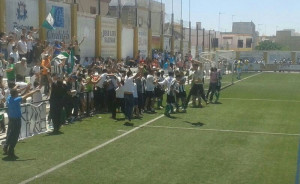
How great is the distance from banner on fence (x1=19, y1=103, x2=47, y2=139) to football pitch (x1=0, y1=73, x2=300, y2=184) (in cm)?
39

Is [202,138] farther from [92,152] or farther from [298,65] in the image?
[298,65]

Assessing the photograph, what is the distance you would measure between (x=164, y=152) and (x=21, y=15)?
1508 centimetres

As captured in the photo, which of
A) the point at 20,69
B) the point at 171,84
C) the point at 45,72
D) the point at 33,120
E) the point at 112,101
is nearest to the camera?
the point at 33,120

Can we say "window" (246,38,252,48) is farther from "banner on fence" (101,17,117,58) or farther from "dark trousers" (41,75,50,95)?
"dark trousers" (41,75,50,95)

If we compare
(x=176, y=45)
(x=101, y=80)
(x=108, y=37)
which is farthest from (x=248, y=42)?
(x=101, y=80)

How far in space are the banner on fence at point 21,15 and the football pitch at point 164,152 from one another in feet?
27.7

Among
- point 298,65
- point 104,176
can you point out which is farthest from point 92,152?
point 298,65

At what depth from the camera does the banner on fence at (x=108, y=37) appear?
115 ft

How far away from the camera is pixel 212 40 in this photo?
273 ft

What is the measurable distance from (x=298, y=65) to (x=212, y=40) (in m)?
20.1

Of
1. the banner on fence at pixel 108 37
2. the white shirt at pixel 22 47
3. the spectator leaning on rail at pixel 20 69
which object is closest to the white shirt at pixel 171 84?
the spectator leaning on rail at pixel 20 69

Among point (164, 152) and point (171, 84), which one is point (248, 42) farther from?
point (164, 152)

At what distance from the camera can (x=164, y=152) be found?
1198cm

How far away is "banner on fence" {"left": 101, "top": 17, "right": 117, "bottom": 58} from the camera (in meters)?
35.0
